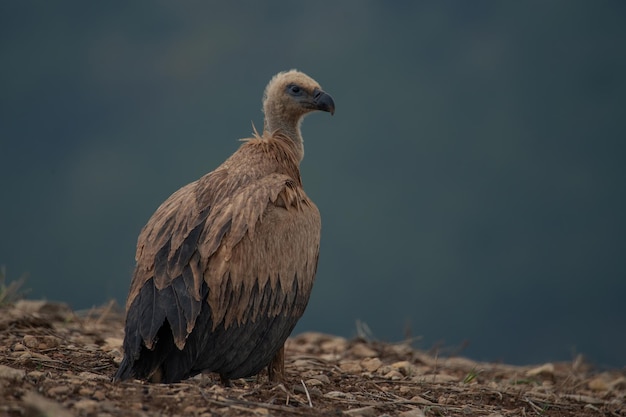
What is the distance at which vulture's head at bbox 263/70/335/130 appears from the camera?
885 centimetres

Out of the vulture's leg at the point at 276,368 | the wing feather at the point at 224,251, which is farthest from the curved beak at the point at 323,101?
the vulture's leg at the point at 276,368

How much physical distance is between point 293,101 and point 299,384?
3.02 meters

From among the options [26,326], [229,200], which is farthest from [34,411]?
[26,326]

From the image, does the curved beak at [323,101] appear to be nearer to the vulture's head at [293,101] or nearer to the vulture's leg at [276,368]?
the vulture's head at [293,101]

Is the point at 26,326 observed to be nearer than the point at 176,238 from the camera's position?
No

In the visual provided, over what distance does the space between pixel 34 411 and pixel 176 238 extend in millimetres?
2171

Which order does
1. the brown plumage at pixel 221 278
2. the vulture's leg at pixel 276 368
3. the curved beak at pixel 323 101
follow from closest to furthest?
the brown plumage at pixel 221 278, the vulture's leg at pixel 276 368, the curved beak at pixel 323 101

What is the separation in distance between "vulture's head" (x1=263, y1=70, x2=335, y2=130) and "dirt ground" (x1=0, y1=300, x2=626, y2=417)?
8.39ft

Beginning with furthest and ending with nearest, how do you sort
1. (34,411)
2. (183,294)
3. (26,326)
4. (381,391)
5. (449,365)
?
(449,365) → (26,326) → (381,391) → (183,294) → (34,411)

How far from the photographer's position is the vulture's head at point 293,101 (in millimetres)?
8852

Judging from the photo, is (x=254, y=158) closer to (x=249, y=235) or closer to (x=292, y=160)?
(x=292, y=160)

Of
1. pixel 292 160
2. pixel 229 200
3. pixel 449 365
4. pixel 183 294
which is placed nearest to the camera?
pixel 183 294

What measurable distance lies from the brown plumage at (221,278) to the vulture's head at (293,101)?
1.59 meters

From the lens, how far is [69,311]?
11.3 metres
